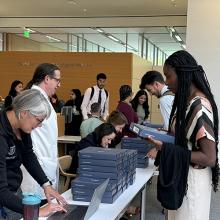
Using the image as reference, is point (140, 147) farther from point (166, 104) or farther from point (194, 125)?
point (194, 125)

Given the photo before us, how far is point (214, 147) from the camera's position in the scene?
6.05 feet

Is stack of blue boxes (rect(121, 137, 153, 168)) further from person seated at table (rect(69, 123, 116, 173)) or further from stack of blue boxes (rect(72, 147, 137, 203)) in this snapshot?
stack of blue boxes (rect(72, 147, 137, 203))

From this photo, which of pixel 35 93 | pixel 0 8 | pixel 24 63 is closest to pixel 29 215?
pixel 35 93

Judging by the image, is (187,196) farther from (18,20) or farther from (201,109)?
(18,20)

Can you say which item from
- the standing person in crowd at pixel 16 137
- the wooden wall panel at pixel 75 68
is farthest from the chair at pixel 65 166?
the wooden wall panel at pixel 75 68

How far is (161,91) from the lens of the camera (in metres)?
3.57

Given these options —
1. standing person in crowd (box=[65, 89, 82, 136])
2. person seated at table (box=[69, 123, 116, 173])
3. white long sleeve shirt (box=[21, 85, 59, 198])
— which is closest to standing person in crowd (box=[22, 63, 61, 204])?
white long sleeve shirt (box=[21, 85, 59, 198])

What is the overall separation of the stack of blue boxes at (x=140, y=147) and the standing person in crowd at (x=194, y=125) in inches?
54.8

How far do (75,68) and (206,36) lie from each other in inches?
158

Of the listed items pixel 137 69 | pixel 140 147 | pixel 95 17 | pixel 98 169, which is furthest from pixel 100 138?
pixel 95 17

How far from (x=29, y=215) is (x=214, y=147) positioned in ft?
3.05

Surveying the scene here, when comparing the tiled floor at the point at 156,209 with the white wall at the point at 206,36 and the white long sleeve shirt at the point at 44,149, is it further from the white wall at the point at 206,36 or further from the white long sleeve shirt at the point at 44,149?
the white wall at the point at 206,36

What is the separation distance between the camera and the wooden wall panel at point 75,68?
923 centimetres

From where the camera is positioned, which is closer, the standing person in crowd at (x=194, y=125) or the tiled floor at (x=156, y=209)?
the standing person in crowd at (x=194, y=125)
